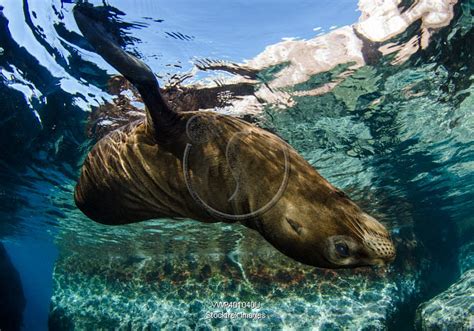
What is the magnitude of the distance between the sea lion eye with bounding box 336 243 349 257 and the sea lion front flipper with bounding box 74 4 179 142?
2001 mm

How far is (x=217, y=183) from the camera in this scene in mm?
3047

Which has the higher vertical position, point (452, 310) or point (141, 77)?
point (141, 77)

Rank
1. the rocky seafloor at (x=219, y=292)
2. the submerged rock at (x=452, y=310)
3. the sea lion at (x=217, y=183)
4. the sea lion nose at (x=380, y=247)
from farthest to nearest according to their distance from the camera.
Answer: the rocky seafloor at (x=219, y=292) → the submerged rock at (x=452, y=310) → the sea lion at (x=217, y=183) → the sea lion nose at (x=380, y=247)

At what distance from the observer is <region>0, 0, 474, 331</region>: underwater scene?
3.08 m

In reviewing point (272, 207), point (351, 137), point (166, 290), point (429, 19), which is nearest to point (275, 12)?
point (429, 19)

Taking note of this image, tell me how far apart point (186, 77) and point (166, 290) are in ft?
39.7

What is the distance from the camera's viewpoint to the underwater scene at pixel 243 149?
3084 mm

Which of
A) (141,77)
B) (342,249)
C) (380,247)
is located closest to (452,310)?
(380,247)

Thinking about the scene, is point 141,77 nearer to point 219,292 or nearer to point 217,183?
point 217,183

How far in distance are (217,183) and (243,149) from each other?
0.40m

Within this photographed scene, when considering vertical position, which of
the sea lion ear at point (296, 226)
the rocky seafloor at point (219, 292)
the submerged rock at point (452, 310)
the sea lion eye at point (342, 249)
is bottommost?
the rocky seafloor at point (219, 292)

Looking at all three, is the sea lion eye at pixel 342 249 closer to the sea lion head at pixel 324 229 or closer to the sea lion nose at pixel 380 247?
the sea lion head at pixel 324 229

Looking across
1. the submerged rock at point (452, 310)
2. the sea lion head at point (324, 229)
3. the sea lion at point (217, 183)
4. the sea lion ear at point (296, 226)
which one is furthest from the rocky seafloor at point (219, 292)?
the sea lion ear at point (296, 226)

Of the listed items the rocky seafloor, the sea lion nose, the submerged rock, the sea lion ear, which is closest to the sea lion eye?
the sea lion nose
